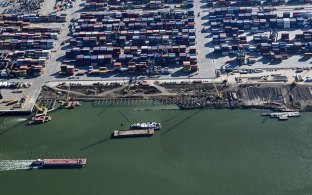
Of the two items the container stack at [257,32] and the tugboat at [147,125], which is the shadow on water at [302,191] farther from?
the container stack at [257,32]

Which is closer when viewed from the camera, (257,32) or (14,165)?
(14,165)

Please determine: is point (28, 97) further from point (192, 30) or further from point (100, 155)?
point (192, 30)

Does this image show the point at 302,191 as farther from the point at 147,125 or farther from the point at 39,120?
the point at 39,120

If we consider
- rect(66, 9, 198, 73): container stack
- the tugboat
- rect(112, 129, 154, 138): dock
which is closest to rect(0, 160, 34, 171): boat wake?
rect(112, 129, 154, 138): dock

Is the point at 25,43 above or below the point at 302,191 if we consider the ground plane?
above

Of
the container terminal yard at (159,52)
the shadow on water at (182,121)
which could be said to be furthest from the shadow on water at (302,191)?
the shadow on water at (182,121)

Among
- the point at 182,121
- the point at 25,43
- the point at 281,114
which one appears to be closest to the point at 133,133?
the point at 182,121
